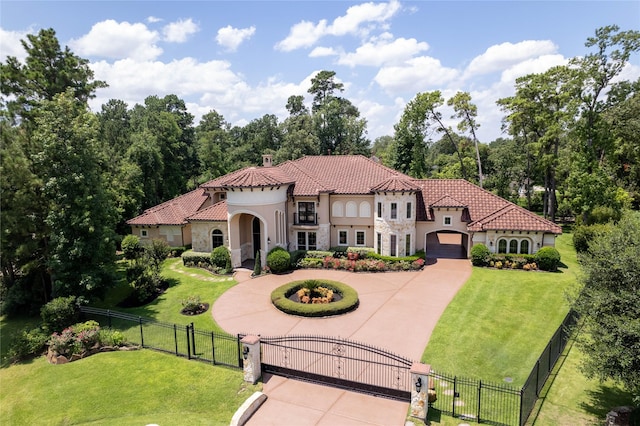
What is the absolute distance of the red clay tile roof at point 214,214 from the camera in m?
30.2

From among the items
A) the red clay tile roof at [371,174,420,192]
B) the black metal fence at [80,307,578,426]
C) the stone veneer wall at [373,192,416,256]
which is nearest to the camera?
the black metal fence at [80,307,578,426]

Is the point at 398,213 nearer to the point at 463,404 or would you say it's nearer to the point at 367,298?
the point at 367,298

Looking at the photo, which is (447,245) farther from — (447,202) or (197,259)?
(197,259)

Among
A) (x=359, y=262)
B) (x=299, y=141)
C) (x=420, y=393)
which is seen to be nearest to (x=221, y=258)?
(x=359, y=262)

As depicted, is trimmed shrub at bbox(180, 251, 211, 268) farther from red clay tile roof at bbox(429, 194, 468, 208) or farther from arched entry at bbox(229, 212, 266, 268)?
red clay tile roof at bbox(429, 194, 468, 208)

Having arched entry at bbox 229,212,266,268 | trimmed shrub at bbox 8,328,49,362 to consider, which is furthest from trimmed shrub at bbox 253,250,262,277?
trimmed shrub at bbox 8,328,49,362

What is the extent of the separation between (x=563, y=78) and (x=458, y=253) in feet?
67.8

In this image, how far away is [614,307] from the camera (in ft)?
37.8

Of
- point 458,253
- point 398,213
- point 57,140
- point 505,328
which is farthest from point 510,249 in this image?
point 57,140

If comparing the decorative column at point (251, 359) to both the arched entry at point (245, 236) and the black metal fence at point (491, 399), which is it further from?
the arched entry at point (245, 236)

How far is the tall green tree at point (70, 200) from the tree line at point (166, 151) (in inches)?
2.5

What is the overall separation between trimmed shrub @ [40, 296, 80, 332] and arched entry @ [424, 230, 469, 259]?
24.7m

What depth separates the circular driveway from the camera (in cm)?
1800

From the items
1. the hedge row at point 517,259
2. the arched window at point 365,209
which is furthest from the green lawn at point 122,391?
the hedge row at point 517,259
